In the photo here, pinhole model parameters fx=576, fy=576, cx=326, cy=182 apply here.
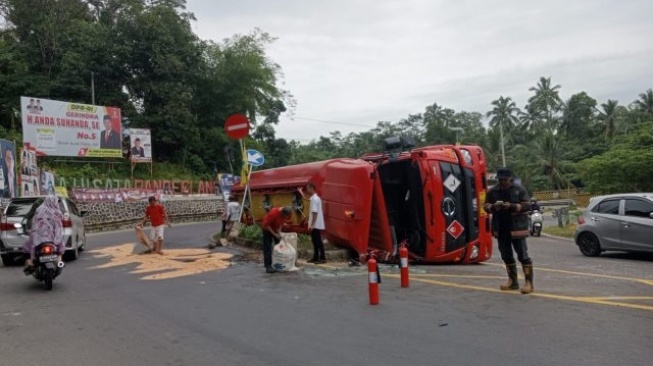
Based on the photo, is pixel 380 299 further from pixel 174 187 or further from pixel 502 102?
pixel 502 102

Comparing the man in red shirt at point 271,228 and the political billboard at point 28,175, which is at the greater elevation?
the political billboard at point 28,175

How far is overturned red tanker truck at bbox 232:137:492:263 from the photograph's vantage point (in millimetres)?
11531

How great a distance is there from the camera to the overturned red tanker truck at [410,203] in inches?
454

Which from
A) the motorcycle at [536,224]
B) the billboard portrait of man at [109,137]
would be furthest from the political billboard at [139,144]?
the motorcycle at [536,224]

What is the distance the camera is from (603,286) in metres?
8.92

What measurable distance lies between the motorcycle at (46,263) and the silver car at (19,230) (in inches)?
157

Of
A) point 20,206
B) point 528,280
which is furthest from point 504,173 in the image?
point 20,206

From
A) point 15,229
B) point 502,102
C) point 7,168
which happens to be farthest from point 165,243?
point 502,102

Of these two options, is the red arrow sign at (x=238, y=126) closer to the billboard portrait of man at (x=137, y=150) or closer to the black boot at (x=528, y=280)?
the black boot at (x=528, y=280)

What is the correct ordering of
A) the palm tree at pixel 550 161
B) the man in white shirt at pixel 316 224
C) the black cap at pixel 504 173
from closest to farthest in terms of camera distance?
the black cap at pixel 504 173 < the man in white shirt at pixel 316 224 < the palm tree at pixel 550 161

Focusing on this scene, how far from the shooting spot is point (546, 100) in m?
80.9

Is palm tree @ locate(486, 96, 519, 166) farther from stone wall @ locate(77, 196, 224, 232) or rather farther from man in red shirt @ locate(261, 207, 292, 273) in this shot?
man in red shirt @ locate(261, 207, 292, 273)

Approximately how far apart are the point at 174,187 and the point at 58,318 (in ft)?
99.9

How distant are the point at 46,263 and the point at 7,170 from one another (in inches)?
563
